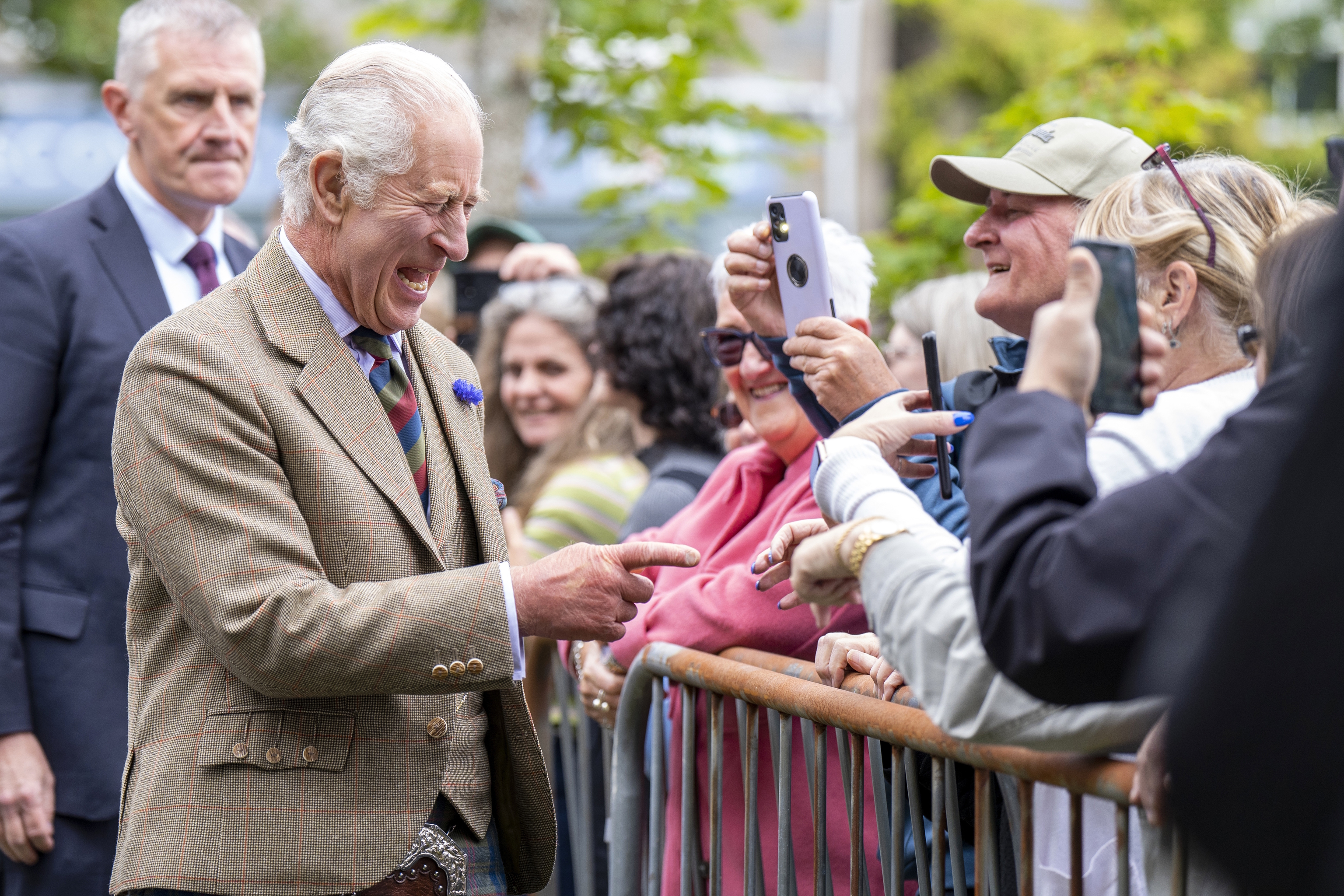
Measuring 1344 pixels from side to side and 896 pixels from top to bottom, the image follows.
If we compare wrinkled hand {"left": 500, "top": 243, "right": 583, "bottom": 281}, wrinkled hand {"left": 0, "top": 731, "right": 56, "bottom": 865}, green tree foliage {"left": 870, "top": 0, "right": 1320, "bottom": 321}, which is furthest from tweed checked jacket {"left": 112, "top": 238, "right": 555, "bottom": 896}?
green tree foliage {"left": 870, "top": 0, "right": 1320, "bottom": 321}

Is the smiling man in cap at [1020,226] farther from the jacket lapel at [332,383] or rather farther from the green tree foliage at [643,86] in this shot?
the green tree foliage at [643,86]

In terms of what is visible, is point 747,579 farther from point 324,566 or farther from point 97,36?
point 97,36

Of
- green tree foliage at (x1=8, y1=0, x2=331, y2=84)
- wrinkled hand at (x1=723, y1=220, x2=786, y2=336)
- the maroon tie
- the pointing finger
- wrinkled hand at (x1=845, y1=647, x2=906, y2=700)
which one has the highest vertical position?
green tree foliage at (x1=8, y1=0, x2=331, y2=84)

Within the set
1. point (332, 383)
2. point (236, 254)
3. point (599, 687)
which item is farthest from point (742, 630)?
point (236, 254)

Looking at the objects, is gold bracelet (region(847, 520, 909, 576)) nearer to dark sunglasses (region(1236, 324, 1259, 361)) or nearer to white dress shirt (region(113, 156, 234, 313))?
dark sunglasses (region(1236, 324, 1259, 361))

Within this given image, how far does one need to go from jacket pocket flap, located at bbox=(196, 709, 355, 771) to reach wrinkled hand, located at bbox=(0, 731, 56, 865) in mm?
1170

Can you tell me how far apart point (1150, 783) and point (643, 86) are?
20.3 ft

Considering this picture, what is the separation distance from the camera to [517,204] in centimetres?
752

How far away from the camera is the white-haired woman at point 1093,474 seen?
1449 millimetres

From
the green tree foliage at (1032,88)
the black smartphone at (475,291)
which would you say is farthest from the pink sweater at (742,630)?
the black smartphone at (475,291)

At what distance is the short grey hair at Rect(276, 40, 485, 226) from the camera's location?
2.06 m

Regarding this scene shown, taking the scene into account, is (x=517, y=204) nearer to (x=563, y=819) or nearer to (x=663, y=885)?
(x=563, y=819)

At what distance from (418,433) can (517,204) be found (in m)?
5.48

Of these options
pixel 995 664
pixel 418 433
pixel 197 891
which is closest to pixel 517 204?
pixel 418 433
